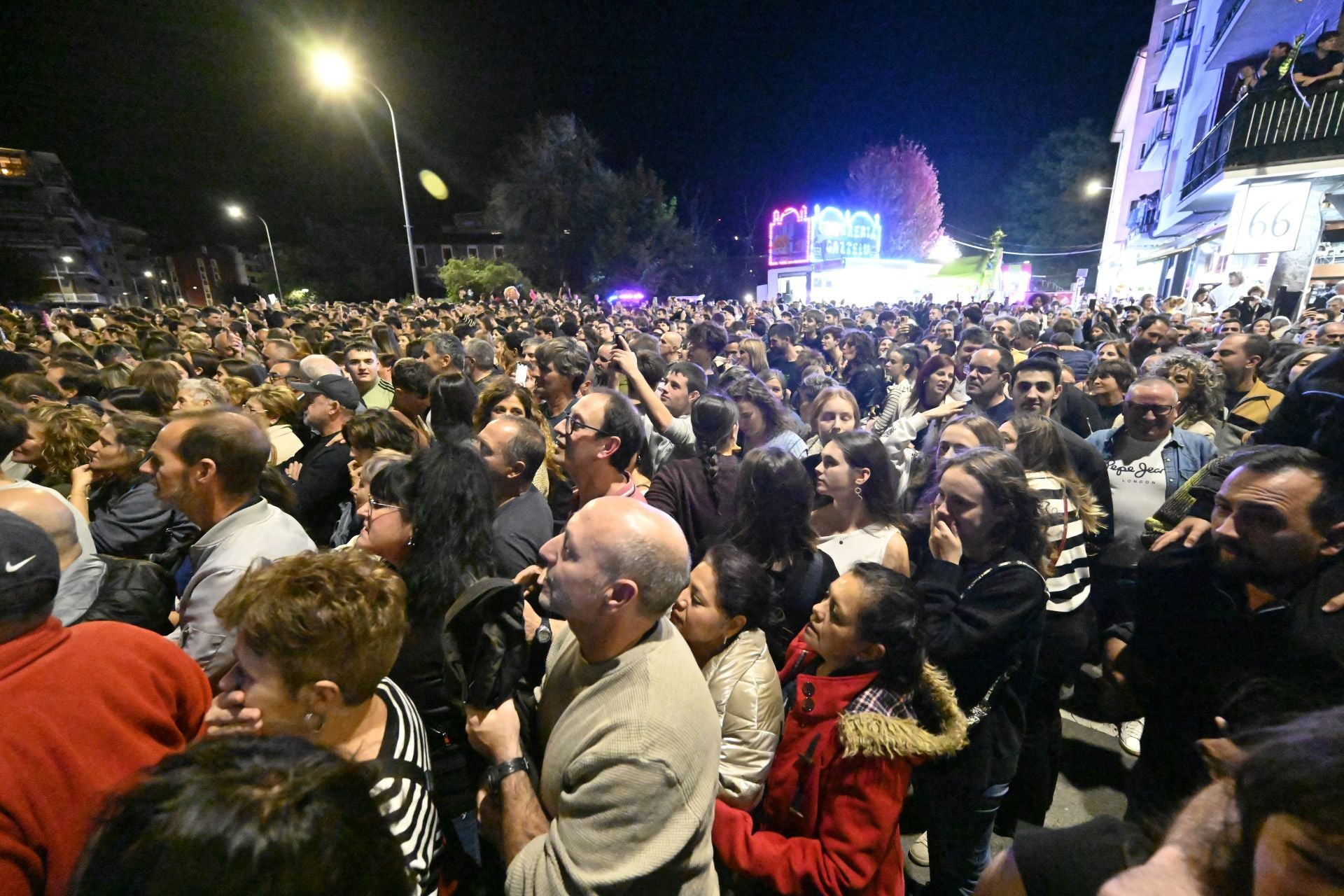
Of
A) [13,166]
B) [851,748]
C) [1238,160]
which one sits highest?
[13,166]

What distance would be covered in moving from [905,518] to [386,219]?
52.4 metres

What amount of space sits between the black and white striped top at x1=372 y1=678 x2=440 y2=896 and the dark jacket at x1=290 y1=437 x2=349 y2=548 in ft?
8.25

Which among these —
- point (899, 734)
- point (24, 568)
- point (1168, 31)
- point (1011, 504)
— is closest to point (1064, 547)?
point (1011, 504)

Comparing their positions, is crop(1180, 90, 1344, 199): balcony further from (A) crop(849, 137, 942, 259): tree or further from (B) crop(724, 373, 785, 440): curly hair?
(A) crop(849, 137, 942, 259): tree

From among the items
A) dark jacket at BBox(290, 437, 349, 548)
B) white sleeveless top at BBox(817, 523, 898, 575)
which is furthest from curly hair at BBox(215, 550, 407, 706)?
dark jacket at BBox(290, 437, 349, 548)

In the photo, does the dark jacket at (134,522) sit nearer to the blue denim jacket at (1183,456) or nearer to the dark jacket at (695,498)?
the dark jacket at (695,498)

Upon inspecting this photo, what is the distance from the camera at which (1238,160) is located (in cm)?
1404

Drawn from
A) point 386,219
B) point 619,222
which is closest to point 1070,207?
point 619,222

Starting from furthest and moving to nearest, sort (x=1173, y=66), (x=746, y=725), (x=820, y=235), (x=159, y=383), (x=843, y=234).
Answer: (x=843, y=234) → (x=820, y=235) → (x=1173, y=66) → (x=159, y=383) → (x=746, y=725)

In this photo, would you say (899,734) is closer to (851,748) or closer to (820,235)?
(851,748)

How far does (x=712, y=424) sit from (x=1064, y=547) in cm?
205

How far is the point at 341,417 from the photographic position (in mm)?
4520

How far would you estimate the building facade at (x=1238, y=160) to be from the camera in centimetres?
1283

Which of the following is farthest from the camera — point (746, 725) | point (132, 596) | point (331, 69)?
point (331, 69)
